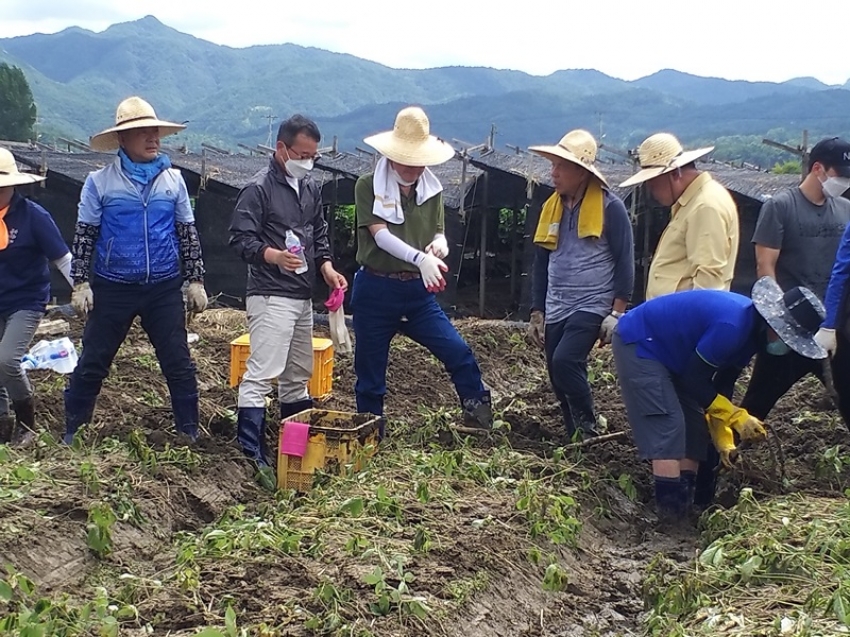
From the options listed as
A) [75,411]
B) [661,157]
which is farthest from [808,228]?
[75,411]

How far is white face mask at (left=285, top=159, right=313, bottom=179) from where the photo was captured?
Result: 4984 millimetres

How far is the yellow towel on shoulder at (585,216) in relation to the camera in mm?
5059

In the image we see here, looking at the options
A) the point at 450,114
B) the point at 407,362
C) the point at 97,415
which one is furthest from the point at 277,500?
the point at 450,114

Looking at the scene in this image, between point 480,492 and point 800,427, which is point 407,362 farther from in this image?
point 480,492

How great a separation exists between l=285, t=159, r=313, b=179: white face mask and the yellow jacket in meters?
1.70

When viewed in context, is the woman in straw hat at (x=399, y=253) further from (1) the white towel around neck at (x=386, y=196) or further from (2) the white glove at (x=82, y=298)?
(2) the white glove at (x=82, y=298)

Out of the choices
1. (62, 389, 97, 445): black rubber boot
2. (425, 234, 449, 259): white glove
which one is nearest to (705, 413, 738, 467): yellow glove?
(425, 234, 449, 259): white glove

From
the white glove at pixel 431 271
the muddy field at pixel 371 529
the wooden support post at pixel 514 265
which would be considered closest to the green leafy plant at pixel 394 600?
the muddy field at pixel 371 529

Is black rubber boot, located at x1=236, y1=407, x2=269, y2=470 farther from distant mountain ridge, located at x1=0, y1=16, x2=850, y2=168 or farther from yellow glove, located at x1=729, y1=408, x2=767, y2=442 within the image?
distant mountain ridge, located at x1=0, y1=16, x2=850, y2=168

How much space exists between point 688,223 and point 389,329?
4.97 feet

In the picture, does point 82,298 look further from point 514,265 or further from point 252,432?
point 514,265

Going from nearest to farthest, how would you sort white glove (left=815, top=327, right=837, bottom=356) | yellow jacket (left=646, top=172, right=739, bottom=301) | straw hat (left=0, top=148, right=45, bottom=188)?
white glove (left=815, top=327, right=837, bottom=356), yellow jacket (left=646, top=172, right=739, bottom=301), straw hat (left=0, top=148, right=45, bottom=188)

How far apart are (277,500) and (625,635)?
5.49 feet

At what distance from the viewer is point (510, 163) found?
12.9 m
